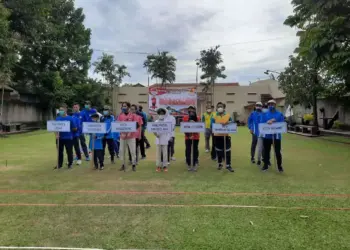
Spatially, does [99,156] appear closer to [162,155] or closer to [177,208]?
[162,155]

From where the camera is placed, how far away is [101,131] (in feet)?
23.1

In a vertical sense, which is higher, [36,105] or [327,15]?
[327,15]

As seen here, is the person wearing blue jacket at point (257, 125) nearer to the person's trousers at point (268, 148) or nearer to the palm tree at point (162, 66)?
the person's trousers at point (268, 148)

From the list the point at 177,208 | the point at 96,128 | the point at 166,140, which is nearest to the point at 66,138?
the point at 96,128

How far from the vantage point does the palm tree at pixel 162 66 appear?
36.0m

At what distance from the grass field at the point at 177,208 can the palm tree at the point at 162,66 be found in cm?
3010

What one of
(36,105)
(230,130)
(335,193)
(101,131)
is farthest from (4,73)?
(335,193)

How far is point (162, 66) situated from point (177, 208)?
33193mm

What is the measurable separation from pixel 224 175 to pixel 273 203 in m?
2.06

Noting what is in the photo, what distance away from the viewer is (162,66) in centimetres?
3616

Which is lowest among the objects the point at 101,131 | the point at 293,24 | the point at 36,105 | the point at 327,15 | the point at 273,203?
the point at 273,203

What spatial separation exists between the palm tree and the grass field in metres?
30.1

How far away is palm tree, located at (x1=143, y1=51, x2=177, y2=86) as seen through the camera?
36000 mm

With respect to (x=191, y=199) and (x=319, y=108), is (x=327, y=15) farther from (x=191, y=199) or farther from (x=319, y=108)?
(x=319, y=108)
